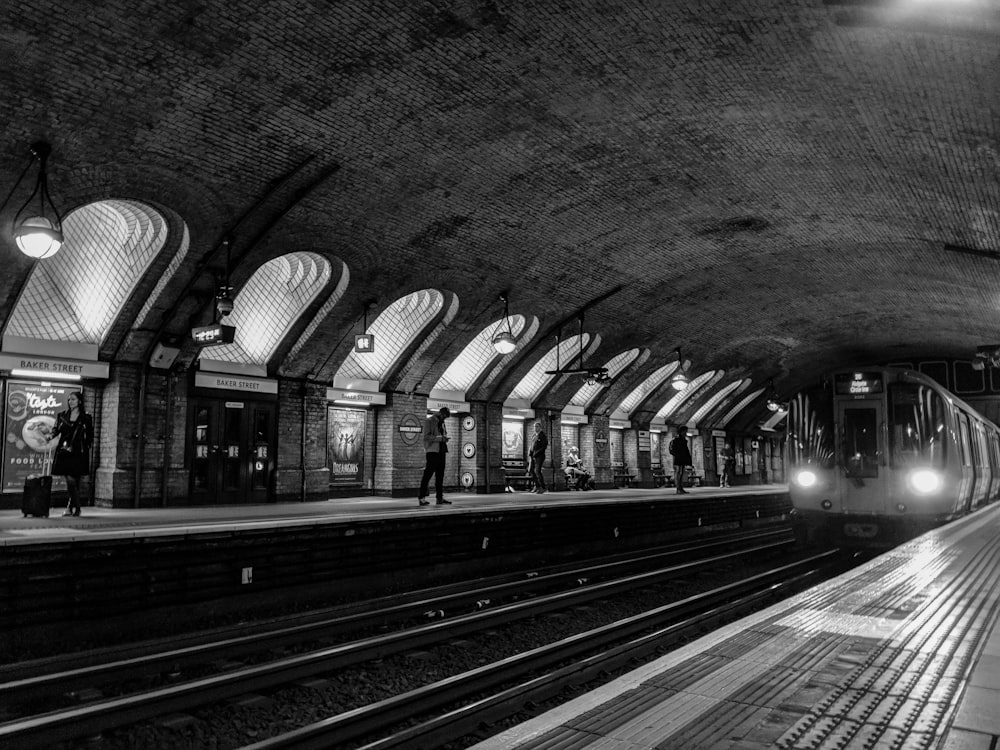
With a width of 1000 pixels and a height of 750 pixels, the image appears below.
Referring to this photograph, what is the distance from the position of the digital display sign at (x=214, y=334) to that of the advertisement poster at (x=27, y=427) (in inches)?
97.7

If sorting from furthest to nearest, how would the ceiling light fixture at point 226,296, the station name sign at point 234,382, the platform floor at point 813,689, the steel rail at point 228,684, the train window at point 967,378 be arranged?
the train window at point 967,378 → the station name sign at point 234,382 → the ceiling light fixture at point 226,296 → the steel rail at point 228,684 → the platform floor at point 813,689

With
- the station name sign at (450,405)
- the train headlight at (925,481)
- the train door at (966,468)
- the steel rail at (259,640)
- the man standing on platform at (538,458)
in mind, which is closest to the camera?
the steel rail at (259,640)

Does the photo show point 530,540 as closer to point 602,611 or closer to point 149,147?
point 602,611

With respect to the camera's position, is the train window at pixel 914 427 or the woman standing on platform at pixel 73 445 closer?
the woman standing on platform at pixel 73 445

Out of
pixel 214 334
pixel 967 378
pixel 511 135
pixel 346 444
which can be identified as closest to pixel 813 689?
pixel 511 135

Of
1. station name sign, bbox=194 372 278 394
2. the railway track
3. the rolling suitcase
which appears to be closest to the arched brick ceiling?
station name sign, bbox=194 372 278 394

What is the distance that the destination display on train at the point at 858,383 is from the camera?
12.3m

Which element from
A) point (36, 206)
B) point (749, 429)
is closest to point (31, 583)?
point (36, 206)

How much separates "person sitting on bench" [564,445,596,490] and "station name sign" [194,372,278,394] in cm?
1053

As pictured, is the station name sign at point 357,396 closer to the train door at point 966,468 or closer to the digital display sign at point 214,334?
the digital display sign at point 214,334

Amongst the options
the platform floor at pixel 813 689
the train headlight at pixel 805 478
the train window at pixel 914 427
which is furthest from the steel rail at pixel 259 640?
the train window at pixel 914 427

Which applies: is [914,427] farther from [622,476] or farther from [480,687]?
[622,476]

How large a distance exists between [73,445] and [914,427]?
40.3ft

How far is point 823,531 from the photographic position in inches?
510
